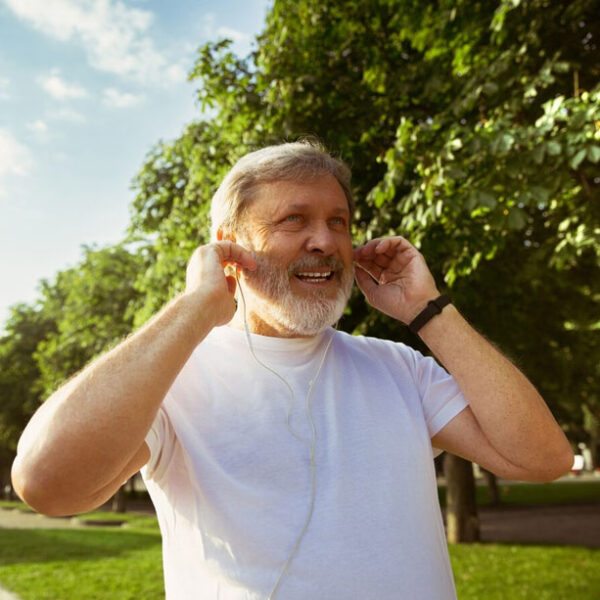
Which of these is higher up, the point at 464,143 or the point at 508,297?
the point at 464,143

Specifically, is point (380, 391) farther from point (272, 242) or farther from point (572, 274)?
point (572, 274)

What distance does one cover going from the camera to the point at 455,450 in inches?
84.0

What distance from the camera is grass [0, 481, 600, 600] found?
8.46 meters

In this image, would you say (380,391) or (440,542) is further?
(380,391)

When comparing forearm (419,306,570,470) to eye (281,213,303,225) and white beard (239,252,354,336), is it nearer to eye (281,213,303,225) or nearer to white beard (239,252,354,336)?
white beard (239,252,354,336)

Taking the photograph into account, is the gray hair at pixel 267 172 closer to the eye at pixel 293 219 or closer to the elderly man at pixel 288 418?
the elderly man at pixel 288 418

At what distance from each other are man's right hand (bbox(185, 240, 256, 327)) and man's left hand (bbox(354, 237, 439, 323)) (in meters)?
0.51

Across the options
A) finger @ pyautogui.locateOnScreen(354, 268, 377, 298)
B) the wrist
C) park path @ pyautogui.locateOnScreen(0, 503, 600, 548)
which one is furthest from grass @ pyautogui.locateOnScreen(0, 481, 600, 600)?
the wrist

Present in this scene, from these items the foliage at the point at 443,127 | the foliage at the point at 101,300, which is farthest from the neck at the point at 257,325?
the foliage at the point at 101,300

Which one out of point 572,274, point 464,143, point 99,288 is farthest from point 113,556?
point 464,143

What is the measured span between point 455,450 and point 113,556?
1243 centimetres

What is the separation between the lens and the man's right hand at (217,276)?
6.11 ft

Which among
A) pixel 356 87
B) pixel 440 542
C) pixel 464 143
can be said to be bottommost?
pixel 440 542

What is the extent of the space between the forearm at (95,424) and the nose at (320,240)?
66 centimetres
